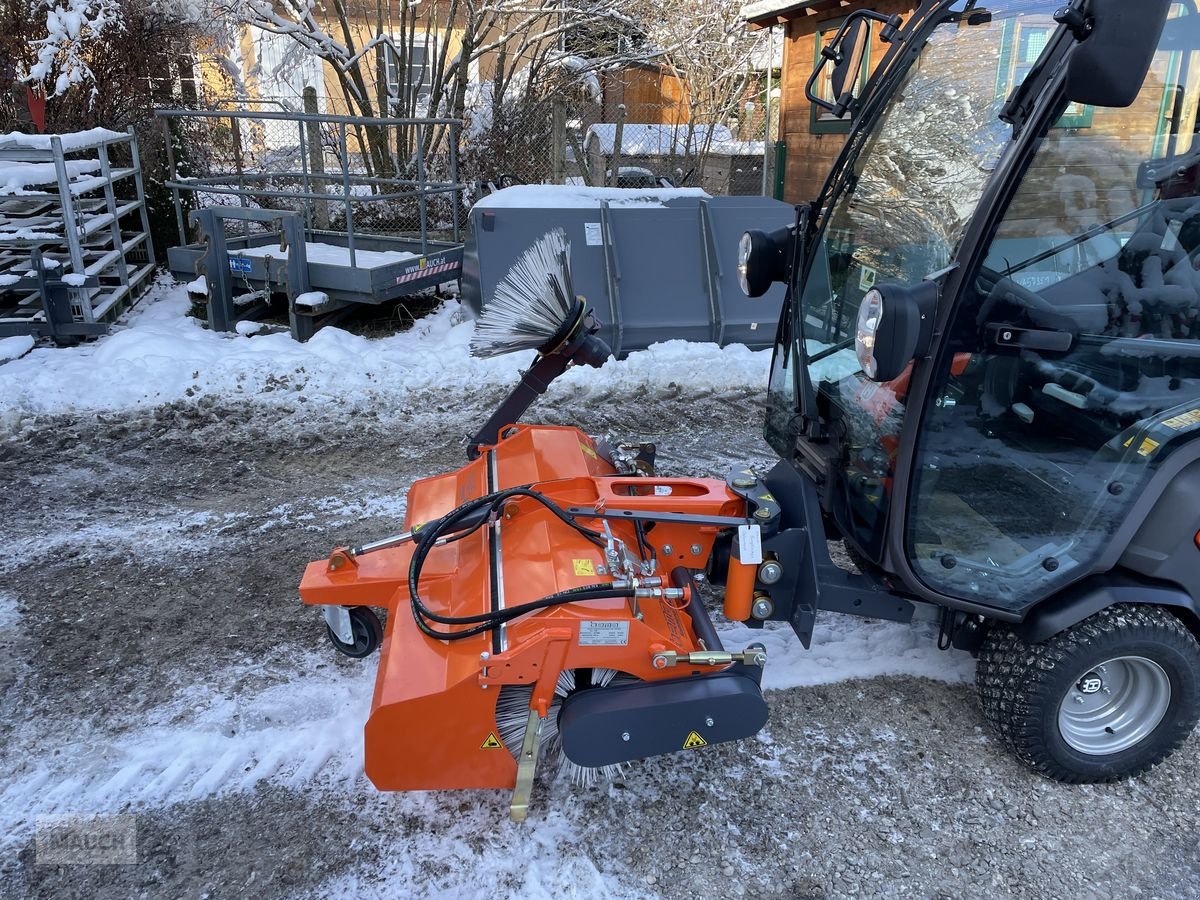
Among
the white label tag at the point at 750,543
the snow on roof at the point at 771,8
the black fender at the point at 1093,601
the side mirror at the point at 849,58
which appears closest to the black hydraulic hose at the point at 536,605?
the white label tag at the point at 750,543

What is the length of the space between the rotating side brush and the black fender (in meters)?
1.64

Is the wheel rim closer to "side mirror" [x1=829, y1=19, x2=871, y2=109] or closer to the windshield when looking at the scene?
the windshield

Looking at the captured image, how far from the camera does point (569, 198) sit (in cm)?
784

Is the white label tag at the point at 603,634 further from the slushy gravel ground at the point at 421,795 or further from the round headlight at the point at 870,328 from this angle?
the round headlight at the point at 870,328

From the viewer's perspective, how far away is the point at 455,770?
97.7 inches

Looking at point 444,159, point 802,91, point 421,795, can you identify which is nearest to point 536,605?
point 421,795

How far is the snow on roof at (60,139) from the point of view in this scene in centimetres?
694

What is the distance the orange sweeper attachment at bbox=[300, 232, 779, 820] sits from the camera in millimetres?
2426

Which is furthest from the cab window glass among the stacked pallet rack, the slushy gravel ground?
the stacked pallet rack

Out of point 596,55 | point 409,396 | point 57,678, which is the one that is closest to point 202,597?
point 57,678

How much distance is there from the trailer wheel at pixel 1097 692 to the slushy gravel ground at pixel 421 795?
0.14 m

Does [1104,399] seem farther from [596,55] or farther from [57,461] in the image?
[596,55]

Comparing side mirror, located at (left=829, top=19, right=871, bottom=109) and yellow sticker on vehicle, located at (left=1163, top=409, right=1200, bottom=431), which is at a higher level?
Result: side mirror, located at (left=829, top=19, right=871, bottom=109)

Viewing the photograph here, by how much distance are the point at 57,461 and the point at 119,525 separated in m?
1.08
